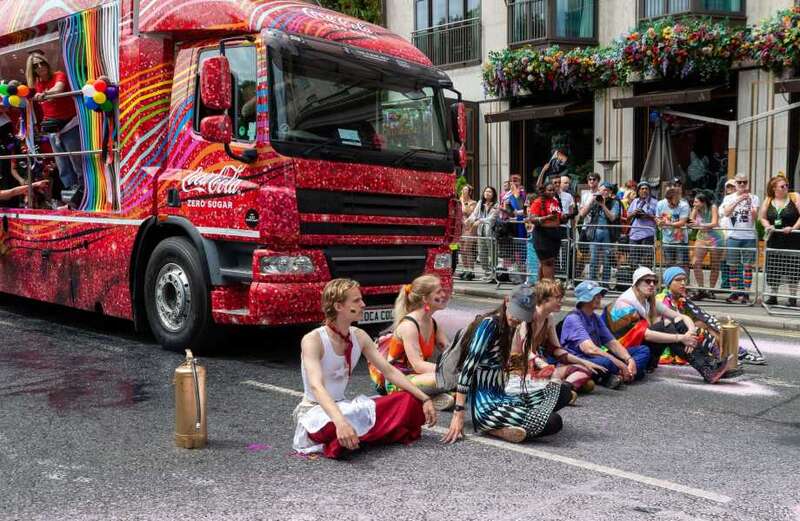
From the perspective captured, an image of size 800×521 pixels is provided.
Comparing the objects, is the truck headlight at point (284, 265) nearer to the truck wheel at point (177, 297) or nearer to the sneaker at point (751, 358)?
the truck wheel at point (177, 297)

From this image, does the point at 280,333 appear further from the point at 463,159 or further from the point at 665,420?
the point at 665,420

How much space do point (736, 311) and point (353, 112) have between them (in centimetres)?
630

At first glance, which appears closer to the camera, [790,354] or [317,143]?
[317,143]

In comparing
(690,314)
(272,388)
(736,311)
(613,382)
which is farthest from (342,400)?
(736,311)

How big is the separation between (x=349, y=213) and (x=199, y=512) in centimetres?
404

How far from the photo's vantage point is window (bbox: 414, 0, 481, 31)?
25094mm

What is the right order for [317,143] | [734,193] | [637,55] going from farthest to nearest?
[637,55] → [734,193] → [317,143]

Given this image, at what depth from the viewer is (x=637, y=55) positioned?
1977 centimetres

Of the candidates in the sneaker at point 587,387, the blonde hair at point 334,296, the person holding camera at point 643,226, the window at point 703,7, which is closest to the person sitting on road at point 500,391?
the blonde hair at point 334,296

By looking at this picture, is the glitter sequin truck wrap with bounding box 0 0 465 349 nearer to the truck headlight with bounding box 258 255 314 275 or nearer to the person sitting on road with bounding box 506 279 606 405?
the truck headlight with bounding box 258 255 314 275

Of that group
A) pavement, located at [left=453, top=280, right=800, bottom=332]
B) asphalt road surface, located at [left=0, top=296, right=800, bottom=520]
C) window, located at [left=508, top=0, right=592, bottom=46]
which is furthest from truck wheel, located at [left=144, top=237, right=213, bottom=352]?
window, located at [left=508, top=0, right=592, bottom=46]

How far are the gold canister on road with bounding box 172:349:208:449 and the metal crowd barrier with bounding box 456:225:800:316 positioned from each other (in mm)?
8484

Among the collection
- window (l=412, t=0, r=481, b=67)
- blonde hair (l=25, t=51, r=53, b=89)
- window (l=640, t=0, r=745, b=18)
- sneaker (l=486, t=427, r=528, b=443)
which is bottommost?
sneaker (l=486, t=427, r=528, b=443)

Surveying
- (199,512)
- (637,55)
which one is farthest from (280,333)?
(637,55)
